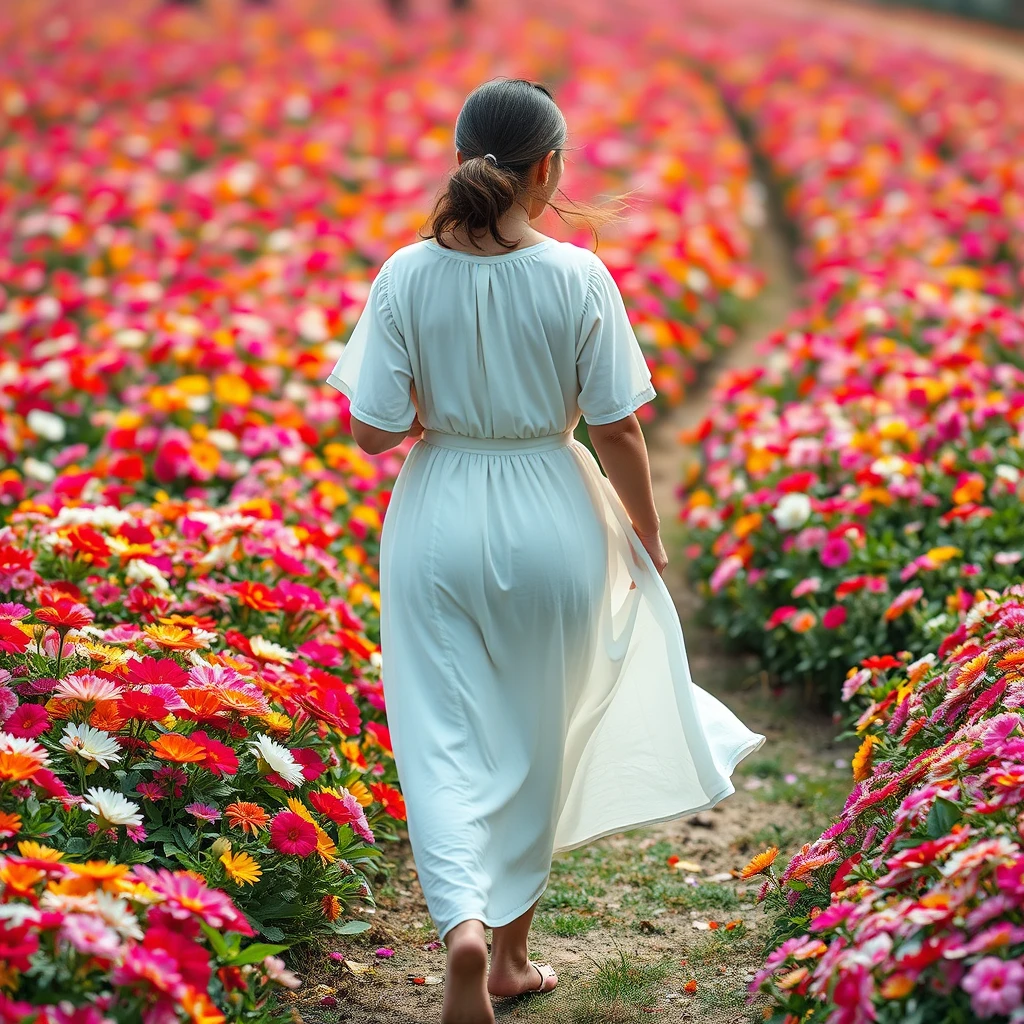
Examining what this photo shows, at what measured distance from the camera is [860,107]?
515 inches

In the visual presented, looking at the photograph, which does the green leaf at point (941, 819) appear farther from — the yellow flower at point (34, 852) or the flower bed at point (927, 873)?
the yellow flower at point (34, 852)

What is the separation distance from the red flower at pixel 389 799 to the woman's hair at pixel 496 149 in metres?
1.34

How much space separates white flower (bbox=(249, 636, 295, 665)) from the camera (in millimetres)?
3088

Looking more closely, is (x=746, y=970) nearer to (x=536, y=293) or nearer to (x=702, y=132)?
(x=536, y=293)

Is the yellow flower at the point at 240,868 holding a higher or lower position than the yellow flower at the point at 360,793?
higher

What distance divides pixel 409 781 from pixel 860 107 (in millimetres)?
12048

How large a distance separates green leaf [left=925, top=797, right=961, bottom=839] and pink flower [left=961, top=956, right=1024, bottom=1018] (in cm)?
40

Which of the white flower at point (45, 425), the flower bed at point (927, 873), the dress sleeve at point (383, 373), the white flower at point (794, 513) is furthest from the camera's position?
the white flower at point (45, 425)

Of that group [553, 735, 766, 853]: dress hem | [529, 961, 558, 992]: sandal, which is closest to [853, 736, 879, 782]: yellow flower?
[553, 735, 766, 853]: dress hem

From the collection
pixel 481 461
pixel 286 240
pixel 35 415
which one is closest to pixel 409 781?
pixel 481 461

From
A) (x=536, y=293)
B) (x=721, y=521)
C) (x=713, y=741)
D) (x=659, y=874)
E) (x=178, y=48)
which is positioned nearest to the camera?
(x=536, y=293)

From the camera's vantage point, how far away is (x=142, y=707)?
2445 mm

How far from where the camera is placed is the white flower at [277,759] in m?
2.63

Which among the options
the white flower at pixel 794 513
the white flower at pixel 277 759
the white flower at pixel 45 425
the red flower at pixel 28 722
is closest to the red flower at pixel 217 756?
the white flower at pixel 277 759
